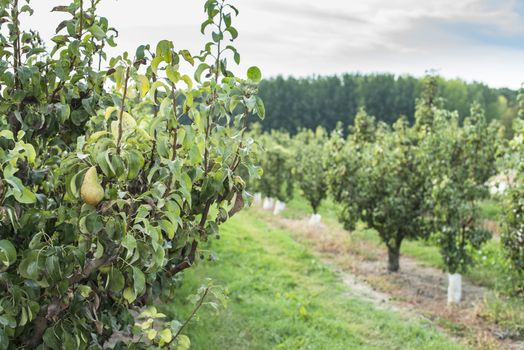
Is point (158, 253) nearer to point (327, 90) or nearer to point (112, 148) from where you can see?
point (112, 148)

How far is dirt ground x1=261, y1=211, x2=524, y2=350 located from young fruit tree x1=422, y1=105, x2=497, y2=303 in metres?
0.76

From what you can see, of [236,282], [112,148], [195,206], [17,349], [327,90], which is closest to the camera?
[112,148]

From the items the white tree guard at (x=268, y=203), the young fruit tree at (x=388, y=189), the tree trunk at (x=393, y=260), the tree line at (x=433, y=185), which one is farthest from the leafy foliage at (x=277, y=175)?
the tree trunk at (x=393, y=260)

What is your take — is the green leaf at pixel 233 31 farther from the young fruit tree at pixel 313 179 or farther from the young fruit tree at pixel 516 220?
the young fruit tree at pixel 313 179

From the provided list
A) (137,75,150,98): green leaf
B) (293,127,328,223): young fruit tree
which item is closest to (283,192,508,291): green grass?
(293,127,328,223): young fruit tree

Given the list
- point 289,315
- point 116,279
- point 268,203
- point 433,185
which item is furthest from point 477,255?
point 268,203

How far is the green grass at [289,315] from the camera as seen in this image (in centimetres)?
832

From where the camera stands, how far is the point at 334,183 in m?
15.5

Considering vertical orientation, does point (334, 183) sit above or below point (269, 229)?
above

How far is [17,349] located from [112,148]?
3.70ft

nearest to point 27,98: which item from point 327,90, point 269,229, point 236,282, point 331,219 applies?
point 236,282

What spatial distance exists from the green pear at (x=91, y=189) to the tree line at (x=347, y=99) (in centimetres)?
7269

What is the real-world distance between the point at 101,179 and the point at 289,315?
7789 millimetres

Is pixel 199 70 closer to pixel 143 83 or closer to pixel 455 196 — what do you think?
pixel 143 83
